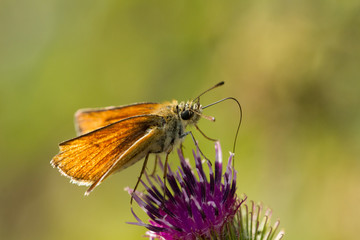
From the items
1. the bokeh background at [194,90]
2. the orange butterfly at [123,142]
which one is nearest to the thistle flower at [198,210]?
the orange butterfly at [123,142]

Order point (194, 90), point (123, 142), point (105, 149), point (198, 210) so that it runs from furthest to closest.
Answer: point (194, 90)
point (123, 142)
point (105, 149)
point (198, 210)

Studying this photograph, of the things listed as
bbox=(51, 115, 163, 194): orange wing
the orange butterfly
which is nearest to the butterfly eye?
the orange butterfly

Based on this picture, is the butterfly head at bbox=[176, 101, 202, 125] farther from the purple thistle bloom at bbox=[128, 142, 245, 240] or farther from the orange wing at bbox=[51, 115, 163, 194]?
the purple thistle bloom at bbox=[128, 142, 245, 240]

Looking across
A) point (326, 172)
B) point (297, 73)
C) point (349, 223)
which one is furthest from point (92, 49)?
point (349, 223)

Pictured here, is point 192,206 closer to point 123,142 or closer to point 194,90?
point 123,142

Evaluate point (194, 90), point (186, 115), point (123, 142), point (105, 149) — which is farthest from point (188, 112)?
point (194, 90)

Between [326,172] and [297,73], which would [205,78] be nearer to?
[297,73]

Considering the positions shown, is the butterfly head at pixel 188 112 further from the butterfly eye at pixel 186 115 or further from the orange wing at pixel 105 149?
the orange wing at pixel 105 149
